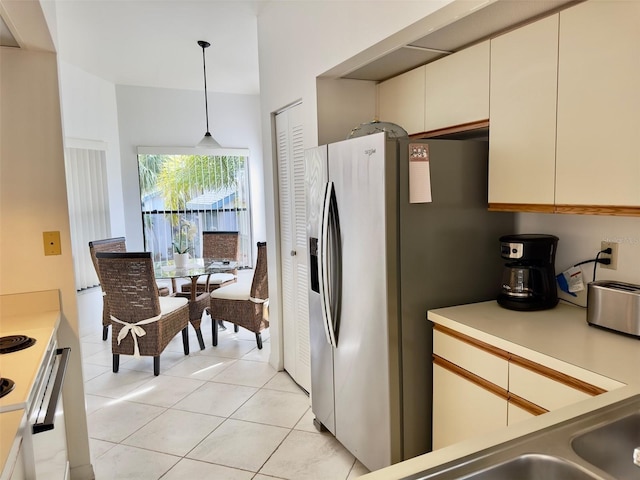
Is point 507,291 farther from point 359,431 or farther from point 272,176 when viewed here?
point 272,176

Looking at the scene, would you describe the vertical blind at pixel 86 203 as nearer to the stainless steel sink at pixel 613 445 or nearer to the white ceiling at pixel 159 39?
the white ceiling at pixel 159 39

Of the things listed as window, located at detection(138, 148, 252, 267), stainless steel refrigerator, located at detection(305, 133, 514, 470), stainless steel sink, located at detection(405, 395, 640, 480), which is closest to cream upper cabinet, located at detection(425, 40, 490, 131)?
stainless steel refrigerator, located at detection(305, 133, 514, 470)

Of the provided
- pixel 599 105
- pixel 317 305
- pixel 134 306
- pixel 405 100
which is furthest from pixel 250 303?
pixel 599 105

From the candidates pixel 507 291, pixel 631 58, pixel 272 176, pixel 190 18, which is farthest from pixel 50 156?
pixel 631 58

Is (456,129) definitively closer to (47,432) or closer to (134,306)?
(47,432)

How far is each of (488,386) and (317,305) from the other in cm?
107

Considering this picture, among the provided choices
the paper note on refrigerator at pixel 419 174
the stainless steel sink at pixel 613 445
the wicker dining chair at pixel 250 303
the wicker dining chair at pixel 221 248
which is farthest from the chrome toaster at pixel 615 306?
the wicker dining chair at pixel 221 248

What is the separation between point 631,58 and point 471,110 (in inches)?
27.5

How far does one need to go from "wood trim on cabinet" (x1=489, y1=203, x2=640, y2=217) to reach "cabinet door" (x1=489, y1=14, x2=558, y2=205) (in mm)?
20

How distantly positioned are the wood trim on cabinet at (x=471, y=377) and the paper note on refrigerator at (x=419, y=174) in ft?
2.34

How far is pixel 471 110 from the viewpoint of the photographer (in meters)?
2.07

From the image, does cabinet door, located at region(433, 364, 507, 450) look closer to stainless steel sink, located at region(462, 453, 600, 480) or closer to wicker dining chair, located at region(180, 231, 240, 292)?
stainless steel sink, located at region(462, 453, 600, 480)

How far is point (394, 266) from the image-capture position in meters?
1.94

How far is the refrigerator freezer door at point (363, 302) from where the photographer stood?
1950 millimetres
